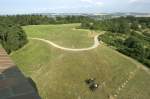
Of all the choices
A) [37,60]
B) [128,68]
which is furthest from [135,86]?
[37,60]

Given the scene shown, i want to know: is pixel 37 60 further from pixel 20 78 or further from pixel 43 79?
pixel 20 78

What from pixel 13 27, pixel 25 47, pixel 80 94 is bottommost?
pixel 80 94

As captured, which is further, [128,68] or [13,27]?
[13,27]

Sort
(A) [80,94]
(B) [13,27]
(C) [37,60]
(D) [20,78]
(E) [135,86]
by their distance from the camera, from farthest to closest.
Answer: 1. (B) [13,27]
2. (C) [37,60]
3. (E) [135,86]
4. (A) [80,94]
5. (D) [20,78]

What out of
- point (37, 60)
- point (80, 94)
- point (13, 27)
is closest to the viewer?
point (80, 94)

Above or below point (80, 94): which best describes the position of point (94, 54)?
above

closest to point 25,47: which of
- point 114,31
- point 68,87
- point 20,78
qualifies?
point 68,87
